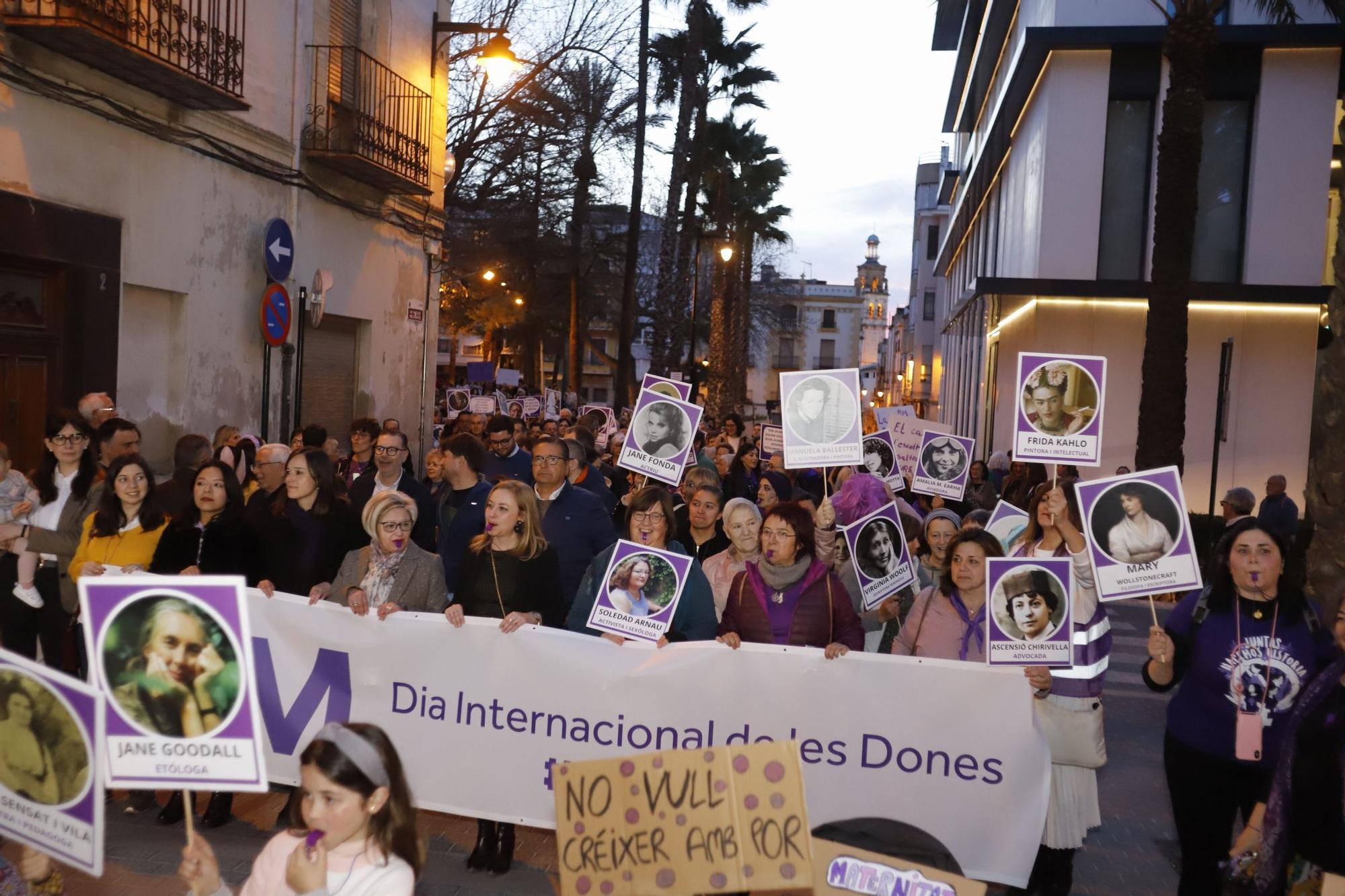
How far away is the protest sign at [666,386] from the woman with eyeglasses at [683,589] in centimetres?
423

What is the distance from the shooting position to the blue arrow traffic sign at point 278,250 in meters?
13.7

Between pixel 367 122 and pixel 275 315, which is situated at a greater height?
pixel 367 122

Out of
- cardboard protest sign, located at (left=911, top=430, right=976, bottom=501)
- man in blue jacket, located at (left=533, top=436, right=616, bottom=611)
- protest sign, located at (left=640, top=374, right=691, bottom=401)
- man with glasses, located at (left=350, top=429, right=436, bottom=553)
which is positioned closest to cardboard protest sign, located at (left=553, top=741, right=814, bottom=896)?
man in blue jacket, located at (left=533, top=436, right=616, bottom=611)

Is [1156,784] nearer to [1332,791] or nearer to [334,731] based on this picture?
[1332,791]

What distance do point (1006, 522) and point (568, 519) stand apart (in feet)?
9.23

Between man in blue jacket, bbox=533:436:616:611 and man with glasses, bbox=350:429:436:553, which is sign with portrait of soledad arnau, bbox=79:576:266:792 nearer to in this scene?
man in blue jacket, bbox=533:436:616:611

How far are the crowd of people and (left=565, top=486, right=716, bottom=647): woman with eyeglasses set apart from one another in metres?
0.01

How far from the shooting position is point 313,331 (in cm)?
1655

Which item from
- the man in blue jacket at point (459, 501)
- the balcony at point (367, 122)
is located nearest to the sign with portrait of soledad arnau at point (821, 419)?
the man in blue jacket at point (459, 501)

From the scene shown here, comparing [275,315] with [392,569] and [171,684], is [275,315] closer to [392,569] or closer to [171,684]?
[392,569]

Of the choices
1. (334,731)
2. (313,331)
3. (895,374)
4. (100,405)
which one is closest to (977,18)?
(313,331)

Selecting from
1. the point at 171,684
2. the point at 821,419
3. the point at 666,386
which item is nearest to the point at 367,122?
the point at 666,386

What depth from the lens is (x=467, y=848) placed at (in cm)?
603

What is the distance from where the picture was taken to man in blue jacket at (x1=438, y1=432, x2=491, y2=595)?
23.9ft
